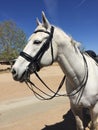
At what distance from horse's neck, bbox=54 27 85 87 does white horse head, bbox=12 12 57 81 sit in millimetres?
126

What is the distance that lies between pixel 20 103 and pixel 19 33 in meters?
33.0

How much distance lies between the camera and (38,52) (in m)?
3.04

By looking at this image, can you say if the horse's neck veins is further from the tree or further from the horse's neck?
the tree

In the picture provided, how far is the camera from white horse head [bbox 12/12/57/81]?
9.82 ft

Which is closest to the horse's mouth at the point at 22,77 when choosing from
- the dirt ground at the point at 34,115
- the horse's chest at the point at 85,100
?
the horse's chest at the point at 85,100

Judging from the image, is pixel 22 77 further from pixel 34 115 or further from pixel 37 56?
pixel 34 115

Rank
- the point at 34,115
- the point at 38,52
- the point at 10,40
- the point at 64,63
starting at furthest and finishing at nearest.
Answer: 1. the point at 10,40
2. the point at 34,115
3. the point at 64,63
4. the point at 38,52

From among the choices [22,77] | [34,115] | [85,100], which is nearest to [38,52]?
[22,77]

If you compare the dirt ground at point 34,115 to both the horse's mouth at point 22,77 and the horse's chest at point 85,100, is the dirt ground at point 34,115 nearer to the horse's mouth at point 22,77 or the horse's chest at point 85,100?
the horse's chest at point 85,100

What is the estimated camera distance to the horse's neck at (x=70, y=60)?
3.22 metres

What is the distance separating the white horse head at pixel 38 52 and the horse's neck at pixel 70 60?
126 millimetres

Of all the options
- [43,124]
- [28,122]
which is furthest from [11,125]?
[43,124]

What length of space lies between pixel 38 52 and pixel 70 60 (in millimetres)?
548

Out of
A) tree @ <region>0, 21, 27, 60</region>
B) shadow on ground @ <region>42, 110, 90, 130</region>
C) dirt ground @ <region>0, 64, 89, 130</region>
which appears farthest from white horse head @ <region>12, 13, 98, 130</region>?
tree @ <region>0, 21, 27, 60</region>
